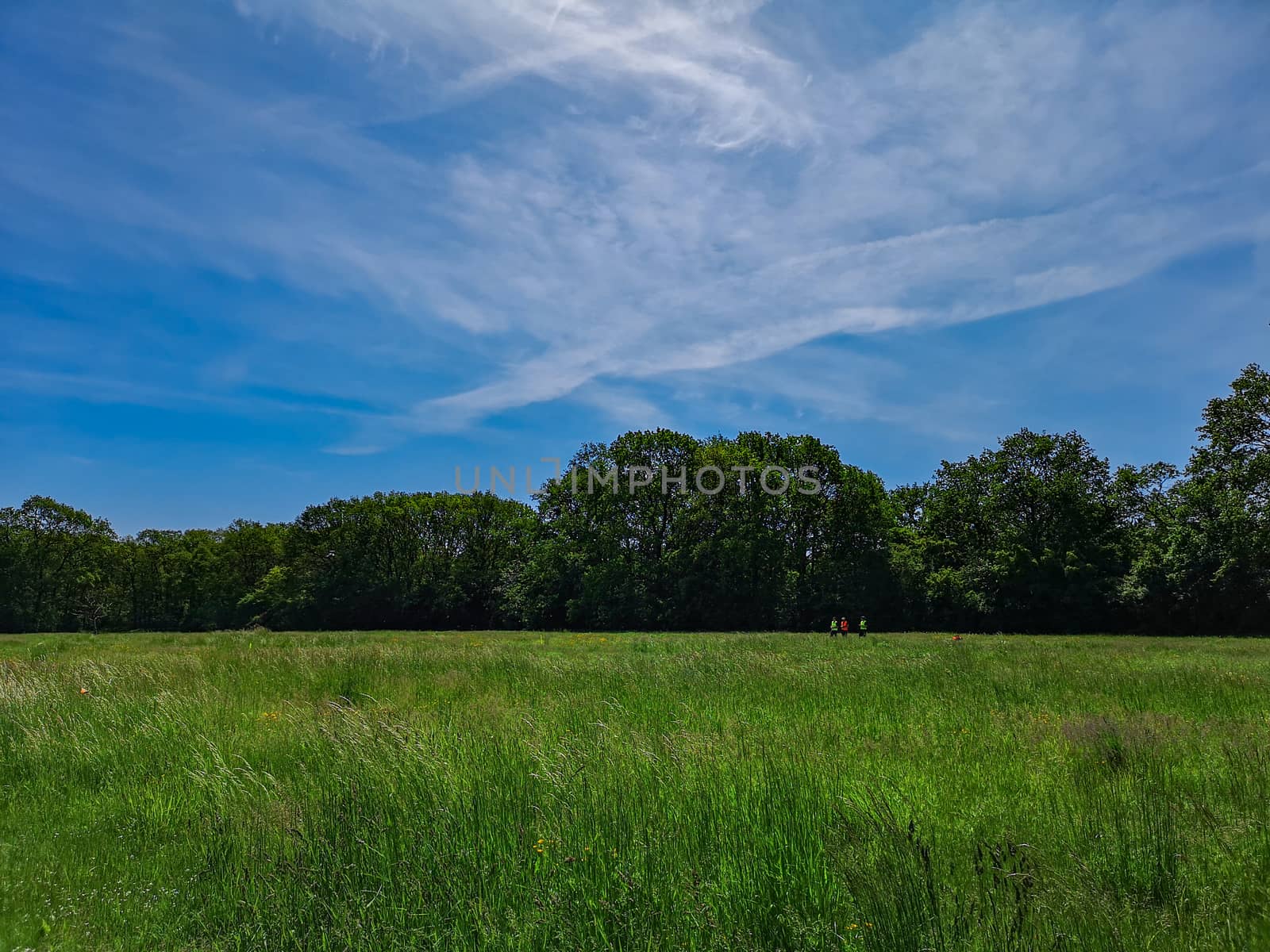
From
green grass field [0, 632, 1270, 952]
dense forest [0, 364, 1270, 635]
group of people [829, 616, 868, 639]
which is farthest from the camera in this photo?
dense forest [0, 364, 1270, 635]

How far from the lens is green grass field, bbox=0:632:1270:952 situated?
4000 millimetres

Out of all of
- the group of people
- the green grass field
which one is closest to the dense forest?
the group of people

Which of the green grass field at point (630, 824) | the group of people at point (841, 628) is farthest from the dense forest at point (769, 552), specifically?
the green grass field at point (630, 824)

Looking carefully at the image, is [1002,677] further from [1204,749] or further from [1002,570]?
[1002,570]

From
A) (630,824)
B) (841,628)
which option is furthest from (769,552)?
(630,824)

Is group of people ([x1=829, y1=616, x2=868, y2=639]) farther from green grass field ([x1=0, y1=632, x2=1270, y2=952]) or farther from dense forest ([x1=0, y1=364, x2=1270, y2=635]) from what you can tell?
green grass field ([x1=0, y1=632, x2=1270, y2=952])

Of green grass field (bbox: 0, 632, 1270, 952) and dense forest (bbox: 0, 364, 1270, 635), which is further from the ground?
dense forest (bbox: 0, 364, 1270, 635)

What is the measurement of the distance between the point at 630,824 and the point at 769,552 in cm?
4855

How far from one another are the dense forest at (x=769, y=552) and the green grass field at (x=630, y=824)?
39.8 metres

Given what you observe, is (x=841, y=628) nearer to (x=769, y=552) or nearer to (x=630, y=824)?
(x=769, y=552)

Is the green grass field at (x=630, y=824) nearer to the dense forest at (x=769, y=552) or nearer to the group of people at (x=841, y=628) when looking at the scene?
the group of people at (x=841, y=628)

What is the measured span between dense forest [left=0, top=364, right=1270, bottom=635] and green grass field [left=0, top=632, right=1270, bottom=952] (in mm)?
39796

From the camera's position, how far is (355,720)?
7.86 meters

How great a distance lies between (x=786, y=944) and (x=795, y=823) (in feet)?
4.12
